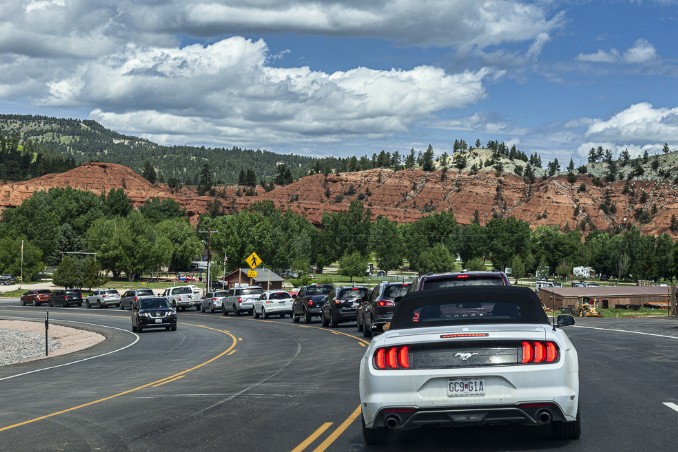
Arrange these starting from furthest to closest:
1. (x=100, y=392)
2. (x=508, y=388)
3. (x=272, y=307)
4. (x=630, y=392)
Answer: (x=272, y=307)
(x=100, y=392)
(x=630, y=392)
(x=508, y=388)

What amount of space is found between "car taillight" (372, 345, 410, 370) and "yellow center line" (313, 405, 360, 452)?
1248mm

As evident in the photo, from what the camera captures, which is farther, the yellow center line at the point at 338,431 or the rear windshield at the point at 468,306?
the rear windshield at the point at 468,306

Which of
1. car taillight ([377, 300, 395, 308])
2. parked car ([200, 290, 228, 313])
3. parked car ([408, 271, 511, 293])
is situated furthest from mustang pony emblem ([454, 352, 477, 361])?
parked car ([200, 290, 228, 313])

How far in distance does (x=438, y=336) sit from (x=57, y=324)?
47.2 meters

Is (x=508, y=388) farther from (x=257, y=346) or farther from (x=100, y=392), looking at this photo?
(x=257, y=346)

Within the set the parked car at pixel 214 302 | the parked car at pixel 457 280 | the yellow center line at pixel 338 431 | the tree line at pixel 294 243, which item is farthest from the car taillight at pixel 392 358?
the tree line at pixel 294 243

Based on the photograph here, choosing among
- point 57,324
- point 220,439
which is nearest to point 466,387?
point 220,439

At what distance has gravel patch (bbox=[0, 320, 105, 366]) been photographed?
1264 inches

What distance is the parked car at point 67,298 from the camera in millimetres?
81438

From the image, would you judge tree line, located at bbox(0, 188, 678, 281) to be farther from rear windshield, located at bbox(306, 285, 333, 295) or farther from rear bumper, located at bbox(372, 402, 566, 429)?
rear bumper, located at bbox(372, 402, 566, 429)

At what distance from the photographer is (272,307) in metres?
51.9

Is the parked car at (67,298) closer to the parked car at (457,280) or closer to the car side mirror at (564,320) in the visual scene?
the parked car at (457,280)

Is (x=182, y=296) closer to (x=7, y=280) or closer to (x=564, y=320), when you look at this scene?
(x=564, y=320)

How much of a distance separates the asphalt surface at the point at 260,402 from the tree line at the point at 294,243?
368 ft
